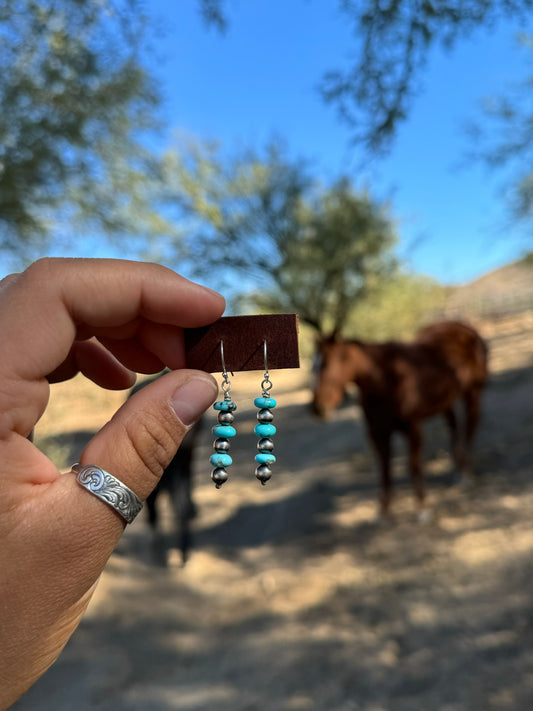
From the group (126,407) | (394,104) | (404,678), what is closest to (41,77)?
(394,104)

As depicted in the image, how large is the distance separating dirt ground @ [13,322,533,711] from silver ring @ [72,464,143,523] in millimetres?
2603

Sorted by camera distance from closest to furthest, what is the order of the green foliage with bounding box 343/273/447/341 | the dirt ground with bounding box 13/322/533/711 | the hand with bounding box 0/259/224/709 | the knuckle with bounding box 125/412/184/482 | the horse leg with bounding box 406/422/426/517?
the hand with bounding box 0/259/224/709, the knuckle with bounding box 125/412/184/482, the dirt ground with bounding box 13/322/533/711, the horse leg with bounding box 406/422/426/517, the green foliage with bounding box 343/273/447/341

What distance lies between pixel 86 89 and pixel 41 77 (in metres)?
0.46

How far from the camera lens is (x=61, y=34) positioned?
4.68m

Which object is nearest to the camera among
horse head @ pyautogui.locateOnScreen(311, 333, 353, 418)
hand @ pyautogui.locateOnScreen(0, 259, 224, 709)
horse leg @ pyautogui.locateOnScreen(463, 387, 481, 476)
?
hand @ pyautogui.locateOnScreen(0, 259, 224, 709)

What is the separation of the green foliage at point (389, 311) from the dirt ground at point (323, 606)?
25.9 ft

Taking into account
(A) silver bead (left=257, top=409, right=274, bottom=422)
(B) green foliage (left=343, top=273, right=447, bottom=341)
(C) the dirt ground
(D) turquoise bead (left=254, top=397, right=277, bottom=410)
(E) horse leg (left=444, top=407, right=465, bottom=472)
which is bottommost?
(C) the dirt ground

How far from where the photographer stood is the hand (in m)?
0.95

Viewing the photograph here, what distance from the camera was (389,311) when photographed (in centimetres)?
1581

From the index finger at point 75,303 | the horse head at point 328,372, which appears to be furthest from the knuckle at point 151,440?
the horse head at point 328,372

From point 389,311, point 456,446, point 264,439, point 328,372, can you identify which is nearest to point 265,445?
point 264,439

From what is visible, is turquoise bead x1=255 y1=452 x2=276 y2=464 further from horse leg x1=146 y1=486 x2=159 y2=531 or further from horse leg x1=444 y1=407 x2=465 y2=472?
horse leg x1=444 y1=407 x2=465 y2=472

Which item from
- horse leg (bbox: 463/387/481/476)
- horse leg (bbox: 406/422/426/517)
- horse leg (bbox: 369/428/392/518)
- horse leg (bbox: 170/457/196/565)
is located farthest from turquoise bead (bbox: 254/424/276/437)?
horse leg (bbox: 463/387/481/476)

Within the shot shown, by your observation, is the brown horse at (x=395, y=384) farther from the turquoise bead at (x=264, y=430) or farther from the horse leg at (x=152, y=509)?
the turquoise bead at (x=264, y=430)
